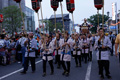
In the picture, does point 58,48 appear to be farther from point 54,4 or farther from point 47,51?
point 54,4

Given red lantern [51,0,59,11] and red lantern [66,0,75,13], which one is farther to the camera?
red lantern [51,0,59,11]

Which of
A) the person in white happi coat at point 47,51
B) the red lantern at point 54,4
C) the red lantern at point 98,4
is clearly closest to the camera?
the red lantern at point 98,4

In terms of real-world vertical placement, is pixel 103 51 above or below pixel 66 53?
above

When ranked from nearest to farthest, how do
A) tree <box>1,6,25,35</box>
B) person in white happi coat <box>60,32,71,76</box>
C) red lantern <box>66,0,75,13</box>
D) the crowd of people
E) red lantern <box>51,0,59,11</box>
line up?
the crowd of people
person in white happi coat <box>60,32,71,76</box>
red lantern <box>66,0,75,13</box>
red lantern <box>51,0,59,11</box>
tree <box>1,6,25,35</box>

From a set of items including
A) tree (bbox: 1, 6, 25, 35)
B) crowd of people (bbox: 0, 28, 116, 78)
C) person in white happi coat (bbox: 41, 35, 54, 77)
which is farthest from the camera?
tree (bbox: 1, 6, 25, 35)

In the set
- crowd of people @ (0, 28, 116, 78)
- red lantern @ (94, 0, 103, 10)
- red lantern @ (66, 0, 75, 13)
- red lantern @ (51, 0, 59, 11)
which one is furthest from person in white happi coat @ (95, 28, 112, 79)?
red lantern @ (51, 0, 59, 11)

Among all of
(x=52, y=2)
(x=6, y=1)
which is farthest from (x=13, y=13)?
(x=52, y=2)

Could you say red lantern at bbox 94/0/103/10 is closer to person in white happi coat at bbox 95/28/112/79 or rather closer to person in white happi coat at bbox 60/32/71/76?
person in white happi coat at bbox 95/28/112/79

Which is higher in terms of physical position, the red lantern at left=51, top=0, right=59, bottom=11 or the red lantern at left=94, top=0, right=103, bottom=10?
the red lantern at left=51, top=0, right=59, bottom=11

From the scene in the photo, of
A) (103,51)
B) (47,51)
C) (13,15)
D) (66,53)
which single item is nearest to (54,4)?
(47,51)

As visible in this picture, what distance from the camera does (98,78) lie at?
25.5 ft

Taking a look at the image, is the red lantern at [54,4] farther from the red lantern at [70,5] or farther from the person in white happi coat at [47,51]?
the person in white happi coat at [47,51]

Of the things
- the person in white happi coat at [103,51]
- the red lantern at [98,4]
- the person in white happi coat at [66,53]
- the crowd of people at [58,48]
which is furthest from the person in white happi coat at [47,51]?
the red lantern at [98,4]

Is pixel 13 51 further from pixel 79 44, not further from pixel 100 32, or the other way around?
pixel 100 32
